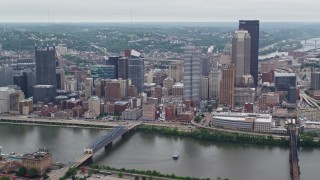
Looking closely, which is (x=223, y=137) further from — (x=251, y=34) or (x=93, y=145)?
(x=251, y=34)

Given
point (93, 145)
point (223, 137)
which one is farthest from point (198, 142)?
point (93, 145)

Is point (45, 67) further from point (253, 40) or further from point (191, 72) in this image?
point (253, 40)

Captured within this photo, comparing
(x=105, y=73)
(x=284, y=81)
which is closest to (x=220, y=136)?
(x=284, y=81)

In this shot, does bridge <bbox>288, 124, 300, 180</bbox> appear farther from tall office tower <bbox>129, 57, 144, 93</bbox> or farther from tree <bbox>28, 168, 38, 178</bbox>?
tall office tower <bbox>129, 57, 144, 93</bbox>

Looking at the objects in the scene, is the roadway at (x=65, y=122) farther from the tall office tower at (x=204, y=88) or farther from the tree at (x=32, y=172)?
the tree at (x=32, y=172)

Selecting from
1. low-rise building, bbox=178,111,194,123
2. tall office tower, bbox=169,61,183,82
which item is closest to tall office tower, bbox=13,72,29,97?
tall office tower, bbox=169,61,183,82
